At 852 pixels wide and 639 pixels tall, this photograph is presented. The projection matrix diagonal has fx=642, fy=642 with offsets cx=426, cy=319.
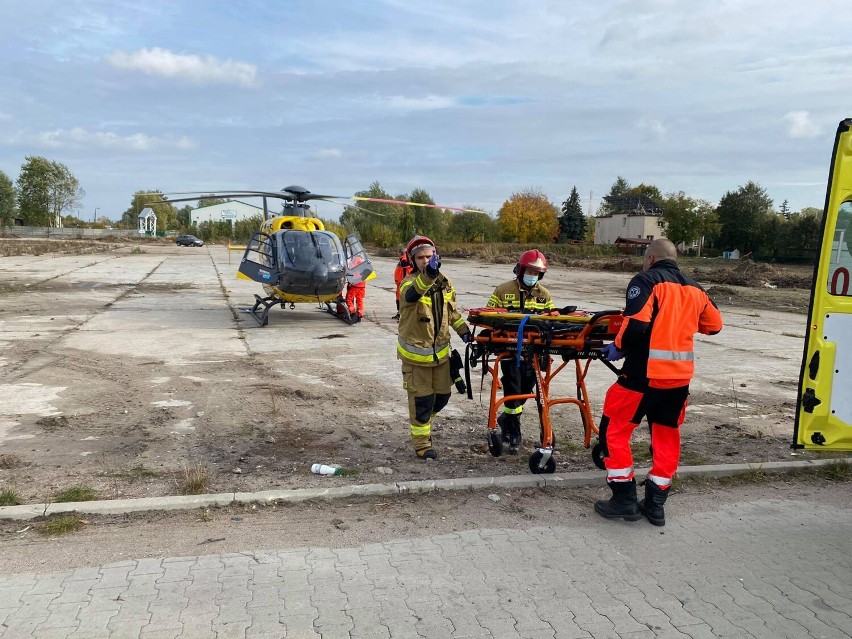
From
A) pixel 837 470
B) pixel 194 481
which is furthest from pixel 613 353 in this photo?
pixel 194 481

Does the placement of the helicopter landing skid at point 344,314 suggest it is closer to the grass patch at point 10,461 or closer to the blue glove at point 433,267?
the grass patch at point 10,461

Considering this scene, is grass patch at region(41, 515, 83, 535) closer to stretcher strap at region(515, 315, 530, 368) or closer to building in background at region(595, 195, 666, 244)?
stretcher strap at region(515, 315, 530, 368)

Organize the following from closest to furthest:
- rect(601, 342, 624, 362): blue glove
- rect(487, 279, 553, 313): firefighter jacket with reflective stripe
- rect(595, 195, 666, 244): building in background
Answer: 1. rect(601, 342, 624, 362): blue glove
2. rect(487, 279, 553, 313): firefighter jacket with reflective stripe
3. rect(595, 195, 666, 244): building in background

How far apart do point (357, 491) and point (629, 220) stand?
272 ft

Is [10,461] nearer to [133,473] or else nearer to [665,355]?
[133,473]

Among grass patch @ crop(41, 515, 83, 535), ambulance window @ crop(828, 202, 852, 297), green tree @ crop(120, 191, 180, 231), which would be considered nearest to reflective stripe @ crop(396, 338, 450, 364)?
grass patch @ crop(41, 515, 83, 535)

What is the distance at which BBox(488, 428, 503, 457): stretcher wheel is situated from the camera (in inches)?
224

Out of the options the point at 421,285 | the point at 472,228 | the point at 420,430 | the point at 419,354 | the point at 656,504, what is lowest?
the point at 656,504

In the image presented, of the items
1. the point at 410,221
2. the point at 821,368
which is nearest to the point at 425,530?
the point at 821,368

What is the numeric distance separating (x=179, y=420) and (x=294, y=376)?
8.11 feet

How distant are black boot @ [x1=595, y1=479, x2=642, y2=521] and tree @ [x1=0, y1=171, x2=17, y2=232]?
9700 cm

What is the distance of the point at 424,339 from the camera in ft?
18.1

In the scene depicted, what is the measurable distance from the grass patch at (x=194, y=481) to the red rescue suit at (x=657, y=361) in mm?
3036

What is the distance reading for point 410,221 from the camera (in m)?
76.5
